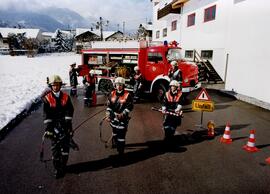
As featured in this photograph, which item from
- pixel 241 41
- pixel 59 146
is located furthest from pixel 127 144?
pixel 241 41

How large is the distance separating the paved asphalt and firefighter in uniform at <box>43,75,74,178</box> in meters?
0.53

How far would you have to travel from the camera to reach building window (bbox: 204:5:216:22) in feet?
61.0

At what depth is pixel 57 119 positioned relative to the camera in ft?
16.5

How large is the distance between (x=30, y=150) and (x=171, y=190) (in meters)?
3.92

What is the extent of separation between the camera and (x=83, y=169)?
5.39m

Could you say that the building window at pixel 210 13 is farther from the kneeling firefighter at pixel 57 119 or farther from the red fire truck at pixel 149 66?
the kneeling firefighter at pixel 57 119

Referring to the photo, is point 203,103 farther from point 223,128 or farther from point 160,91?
point 160,91

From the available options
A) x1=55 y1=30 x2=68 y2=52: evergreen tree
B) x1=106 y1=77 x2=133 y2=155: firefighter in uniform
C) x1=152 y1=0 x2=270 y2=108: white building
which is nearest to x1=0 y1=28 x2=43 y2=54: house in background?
x1=55 y1=30 x2=68 y2=52: evergreen tree

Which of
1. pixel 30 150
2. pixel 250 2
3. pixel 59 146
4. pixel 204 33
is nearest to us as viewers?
pixel 59 146

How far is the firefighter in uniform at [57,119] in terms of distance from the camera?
194 inches

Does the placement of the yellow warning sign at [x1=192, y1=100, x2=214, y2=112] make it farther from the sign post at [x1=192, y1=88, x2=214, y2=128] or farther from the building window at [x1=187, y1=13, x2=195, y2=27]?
the building window at [x1=187, y1=13, x2=195, y2=27]

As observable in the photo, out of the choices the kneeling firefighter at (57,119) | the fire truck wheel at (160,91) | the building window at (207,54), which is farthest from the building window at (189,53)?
the kneeling firefighter at (57,119)

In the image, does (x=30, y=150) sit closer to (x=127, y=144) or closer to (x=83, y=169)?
(x=83, y=169)

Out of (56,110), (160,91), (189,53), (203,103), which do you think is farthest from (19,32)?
(56,110)
